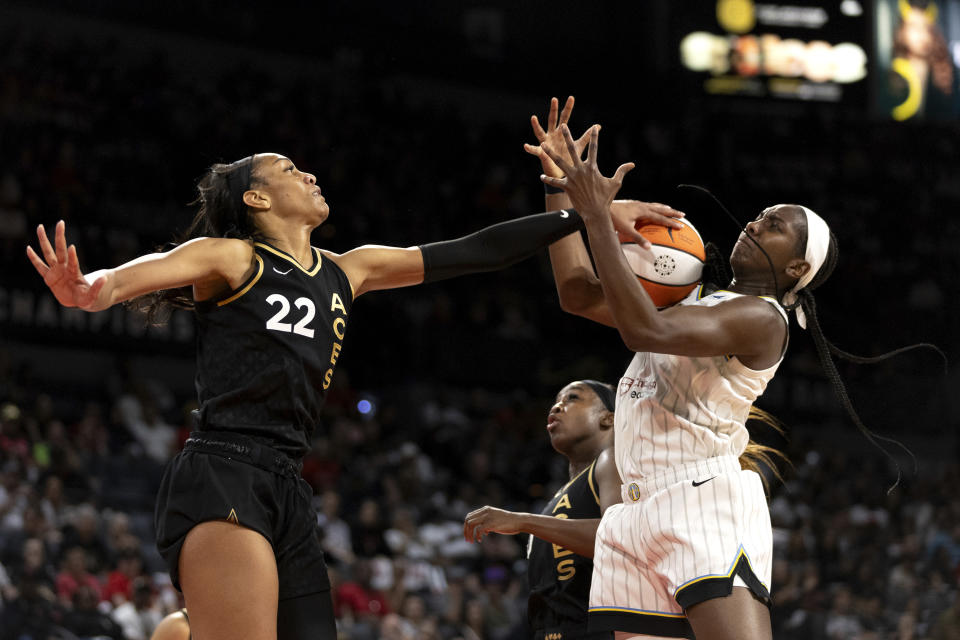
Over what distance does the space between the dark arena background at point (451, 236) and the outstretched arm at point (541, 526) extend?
5.14 metres

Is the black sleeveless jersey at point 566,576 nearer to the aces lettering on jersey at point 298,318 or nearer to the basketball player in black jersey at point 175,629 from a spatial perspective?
the basketball player in black jersey at point 175,629

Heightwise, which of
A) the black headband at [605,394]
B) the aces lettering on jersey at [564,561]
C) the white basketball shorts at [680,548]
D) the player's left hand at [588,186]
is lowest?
the aces lettering on jersey at [564,561]

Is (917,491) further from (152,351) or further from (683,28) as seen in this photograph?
(152,351)

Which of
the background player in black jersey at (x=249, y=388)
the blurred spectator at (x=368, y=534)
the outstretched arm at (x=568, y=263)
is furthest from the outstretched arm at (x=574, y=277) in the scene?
the blurred spectator at (x=368, y=534)

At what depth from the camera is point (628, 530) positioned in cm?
379

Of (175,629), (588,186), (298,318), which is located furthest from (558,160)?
(175,629)

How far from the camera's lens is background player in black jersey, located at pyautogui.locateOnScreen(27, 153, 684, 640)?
3240 millimetres

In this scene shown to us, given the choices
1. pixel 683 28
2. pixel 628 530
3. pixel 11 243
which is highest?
pixel 683 28

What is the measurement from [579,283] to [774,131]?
1757 centimetres

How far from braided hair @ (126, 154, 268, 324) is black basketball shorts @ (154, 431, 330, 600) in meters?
0.51

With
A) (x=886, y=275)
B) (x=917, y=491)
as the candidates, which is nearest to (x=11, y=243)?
(x=917, y=491)

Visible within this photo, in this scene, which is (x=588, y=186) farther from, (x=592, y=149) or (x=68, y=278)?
(x=68, y=278)

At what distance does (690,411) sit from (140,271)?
5.75 ft

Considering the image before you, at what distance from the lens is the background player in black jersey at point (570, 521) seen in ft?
13.9
